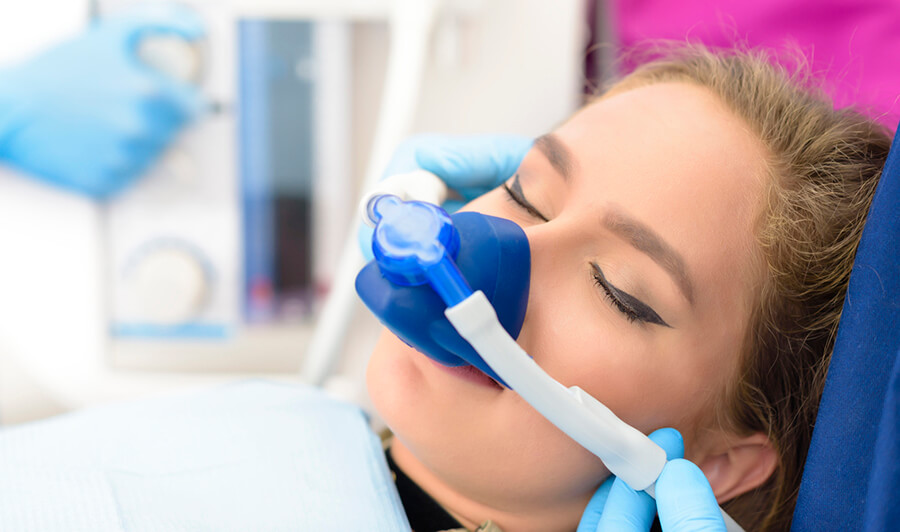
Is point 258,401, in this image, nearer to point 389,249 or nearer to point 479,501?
point 479,501

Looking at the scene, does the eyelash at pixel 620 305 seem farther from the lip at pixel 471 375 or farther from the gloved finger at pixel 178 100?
the gloved finger at pixel 178 100

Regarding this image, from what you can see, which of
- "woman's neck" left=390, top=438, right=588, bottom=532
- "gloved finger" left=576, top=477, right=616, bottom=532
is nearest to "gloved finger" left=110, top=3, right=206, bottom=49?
"woman's neck" left=390, top=438, right=588, bottom=532

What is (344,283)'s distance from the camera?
47.1 inches

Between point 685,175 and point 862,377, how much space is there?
0.27 m

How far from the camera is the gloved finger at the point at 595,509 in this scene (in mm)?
811

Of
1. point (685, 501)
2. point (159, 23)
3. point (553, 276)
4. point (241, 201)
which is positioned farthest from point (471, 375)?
point (159, 23)

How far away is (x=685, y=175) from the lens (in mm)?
791

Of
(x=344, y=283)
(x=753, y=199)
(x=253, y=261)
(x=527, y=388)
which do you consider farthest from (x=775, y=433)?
(x=253, y=261)

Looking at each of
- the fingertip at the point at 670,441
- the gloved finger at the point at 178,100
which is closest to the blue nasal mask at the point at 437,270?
the fingertip at the point at 670,441

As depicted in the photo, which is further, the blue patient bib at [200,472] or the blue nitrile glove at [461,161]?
the blue nitrile glove at [461,161]

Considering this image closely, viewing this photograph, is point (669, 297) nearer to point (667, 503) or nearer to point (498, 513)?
point (667, 503)

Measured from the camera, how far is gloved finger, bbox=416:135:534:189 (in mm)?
1094

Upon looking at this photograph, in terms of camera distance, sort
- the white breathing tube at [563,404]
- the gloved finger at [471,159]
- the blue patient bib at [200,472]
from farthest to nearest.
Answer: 1. the gloved finger at [471,159]
2. the blue patient bib at [200,472]
3. the white breathing tube at [563,404]

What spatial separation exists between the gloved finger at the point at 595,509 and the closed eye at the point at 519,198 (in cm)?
32
